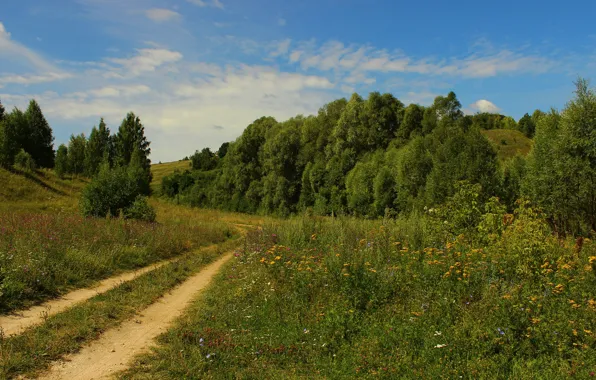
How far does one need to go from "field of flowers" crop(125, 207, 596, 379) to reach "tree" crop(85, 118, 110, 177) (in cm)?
5347

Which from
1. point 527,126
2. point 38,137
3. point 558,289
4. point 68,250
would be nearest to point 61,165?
point 38,137

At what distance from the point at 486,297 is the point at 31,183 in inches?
1539

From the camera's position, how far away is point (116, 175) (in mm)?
22938

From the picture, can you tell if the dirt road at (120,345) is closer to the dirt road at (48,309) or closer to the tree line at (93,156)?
the dirt road at (48,309)

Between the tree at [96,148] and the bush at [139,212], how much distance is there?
35834 mm

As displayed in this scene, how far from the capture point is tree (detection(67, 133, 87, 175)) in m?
53.4

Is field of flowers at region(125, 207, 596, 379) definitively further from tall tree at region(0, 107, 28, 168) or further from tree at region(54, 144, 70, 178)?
tree at region(54, 144, 70, 178)

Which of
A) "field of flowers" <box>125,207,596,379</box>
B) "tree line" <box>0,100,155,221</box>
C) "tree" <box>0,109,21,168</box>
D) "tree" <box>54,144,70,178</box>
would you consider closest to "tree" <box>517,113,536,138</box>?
"tree line" <box>0,100,155,221</box>

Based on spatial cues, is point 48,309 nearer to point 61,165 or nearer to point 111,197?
point 111,197

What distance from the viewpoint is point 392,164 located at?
101ft

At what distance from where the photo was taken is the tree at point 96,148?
180 ft

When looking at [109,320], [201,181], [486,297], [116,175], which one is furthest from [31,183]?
[486,297]

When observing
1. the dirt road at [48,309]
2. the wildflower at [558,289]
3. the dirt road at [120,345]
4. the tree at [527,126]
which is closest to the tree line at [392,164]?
the tree at [527,126]

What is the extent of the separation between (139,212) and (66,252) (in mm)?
11565
